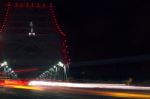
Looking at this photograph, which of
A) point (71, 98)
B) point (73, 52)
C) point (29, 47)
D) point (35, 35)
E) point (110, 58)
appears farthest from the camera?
point (35, 35)

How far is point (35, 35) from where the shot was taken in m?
109

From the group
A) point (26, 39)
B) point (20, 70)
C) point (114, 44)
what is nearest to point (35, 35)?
point (26, 39)

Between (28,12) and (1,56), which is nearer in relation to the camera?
(1,56)

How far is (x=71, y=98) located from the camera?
62.8ft

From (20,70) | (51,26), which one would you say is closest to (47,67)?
(20,70)

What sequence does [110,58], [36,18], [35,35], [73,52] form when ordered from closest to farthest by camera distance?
[110,58]
[73,52]
[35,35]
[36,18]

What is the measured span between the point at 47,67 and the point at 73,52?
30.8 feet

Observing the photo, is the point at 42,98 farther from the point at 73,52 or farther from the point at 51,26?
the point at 51,26

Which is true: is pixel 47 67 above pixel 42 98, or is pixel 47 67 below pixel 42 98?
above

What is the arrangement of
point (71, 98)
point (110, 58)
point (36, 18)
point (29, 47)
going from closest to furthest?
point (71, 98)
point (110, 58)
point (29, 47)
point (36, 18)

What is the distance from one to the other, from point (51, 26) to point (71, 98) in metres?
95.6

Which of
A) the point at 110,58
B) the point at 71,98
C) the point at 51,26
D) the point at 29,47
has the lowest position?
the point at 71,98

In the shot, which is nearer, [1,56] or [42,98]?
[42,98]

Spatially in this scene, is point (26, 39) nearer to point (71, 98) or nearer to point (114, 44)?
point (114, 44)
